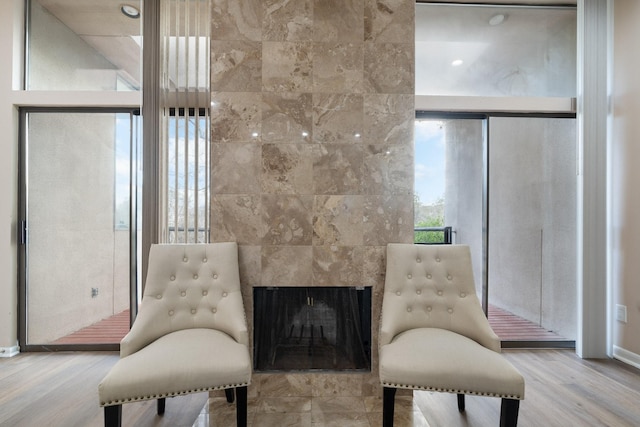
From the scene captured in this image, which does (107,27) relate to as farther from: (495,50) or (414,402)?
(414,402)

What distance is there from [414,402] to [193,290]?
1.49 metres

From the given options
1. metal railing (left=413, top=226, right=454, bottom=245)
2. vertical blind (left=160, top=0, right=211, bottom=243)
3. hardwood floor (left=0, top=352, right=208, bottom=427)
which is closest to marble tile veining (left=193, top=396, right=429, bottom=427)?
hardwood floor (left=0, top=352, right=208, bottom=427)

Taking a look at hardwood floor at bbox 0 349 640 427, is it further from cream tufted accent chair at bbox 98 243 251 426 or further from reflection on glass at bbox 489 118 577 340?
reflection on glass at bbox 489 118 577 340

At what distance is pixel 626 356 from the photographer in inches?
95.7

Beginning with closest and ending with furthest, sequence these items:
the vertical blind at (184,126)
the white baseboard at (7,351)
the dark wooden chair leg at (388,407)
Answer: the dark wooden chair leg at (388,407)
the vertical blind at (184,126)
the white baseboard at (7,351)

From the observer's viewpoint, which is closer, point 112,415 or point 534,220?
point 112,415

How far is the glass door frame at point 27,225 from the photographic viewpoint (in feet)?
8.48

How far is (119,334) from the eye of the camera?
2.73m

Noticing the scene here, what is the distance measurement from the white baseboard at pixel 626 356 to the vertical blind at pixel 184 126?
3.31m

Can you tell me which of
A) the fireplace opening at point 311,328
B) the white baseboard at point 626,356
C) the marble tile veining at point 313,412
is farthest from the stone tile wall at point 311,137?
the white baseboard at point 626,356

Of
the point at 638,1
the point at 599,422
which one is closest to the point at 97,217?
the point at 599,422

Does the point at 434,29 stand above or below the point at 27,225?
above

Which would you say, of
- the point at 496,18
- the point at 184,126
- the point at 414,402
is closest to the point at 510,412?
the point at 414,402

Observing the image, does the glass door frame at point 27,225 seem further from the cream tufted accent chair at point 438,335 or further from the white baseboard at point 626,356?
the white baseboard at point 626,356
